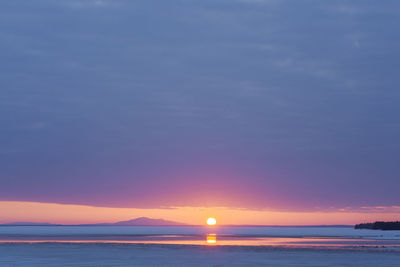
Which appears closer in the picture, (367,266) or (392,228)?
(367,266)

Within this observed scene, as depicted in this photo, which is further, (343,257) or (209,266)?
(343,257)

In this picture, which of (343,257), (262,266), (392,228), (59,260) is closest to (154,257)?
(59,260)

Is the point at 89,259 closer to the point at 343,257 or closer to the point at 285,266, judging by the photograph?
the point at 285,266

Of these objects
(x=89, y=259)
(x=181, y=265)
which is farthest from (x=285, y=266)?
(x=89, y=259)

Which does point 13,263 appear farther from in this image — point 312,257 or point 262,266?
point 312,257

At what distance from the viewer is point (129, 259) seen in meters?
42.9

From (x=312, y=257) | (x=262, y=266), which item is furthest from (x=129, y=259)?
(x=312, y=257)

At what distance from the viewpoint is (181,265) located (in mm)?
37719

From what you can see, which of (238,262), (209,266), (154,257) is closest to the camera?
(209,266)

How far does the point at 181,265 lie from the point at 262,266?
5.38 metres

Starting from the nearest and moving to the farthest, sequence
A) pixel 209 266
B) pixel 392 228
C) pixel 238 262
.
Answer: pixel 209 266, pixel 238 262, pixel 392 228

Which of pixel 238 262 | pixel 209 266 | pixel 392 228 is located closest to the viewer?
pixel 209 266

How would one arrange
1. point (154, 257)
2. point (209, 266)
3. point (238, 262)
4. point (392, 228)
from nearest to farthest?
point (209, 266), point (238, 262), point (154, 257), point (392, 228)

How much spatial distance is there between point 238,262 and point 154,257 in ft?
25.0
